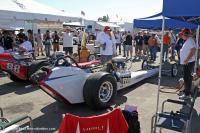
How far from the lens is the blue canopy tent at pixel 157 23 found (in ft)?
36.6

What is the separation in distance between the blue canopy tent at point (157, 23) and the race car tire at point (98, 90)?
5.81 metres

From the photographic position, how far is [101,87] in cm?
611

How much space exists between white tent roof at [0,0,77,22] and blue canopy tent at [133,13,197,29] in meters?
5.46

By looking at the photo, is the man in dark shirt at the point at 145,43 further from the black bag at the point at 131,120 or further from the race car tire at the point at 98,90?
the black bag at the point at 131,120

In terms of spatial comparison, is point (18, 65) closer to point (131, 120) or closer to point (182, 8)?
point (131, 120)

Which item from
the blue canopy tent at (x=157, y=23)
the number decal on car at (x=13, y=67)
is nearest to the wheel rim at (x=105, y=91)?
the number decal on car at (x=13, y=67)

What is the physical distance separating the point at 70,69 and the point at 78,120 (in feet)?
9.99

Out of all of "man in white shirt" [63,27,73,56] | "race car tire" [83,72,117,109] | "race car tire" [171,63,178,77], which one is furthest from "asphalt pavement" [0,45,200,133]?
"man in white shirt" [63,27,73,56]

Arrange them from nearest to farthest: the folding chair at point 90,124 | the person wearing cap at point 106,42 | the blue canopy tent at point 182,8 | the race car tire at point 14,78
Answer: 1. the folding chair at point 90,124
2. the blue canopy tent at point 182,8
3. the person wearing cap at point 106,42
4. the race car tire at point 14,78

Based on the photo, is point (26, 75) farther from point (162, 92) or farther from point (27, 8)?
point (27, 8)

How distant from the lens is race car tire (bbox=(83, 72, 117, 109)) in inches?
231

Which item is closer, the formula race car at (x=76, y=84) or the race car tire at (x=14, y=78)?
the formula race car at (x=76, y=84)

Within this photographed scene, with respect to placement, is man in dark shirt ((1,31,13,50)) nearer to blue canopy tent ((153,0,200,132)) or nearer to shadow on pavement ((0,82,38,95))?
shadow on pavement ((0,82,38,95))

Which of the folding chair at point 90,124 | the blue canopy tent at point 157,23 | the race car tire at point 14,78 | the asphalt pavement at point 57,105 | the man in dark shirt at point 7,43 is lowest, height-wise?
the asphalt pavement at point 57,105
